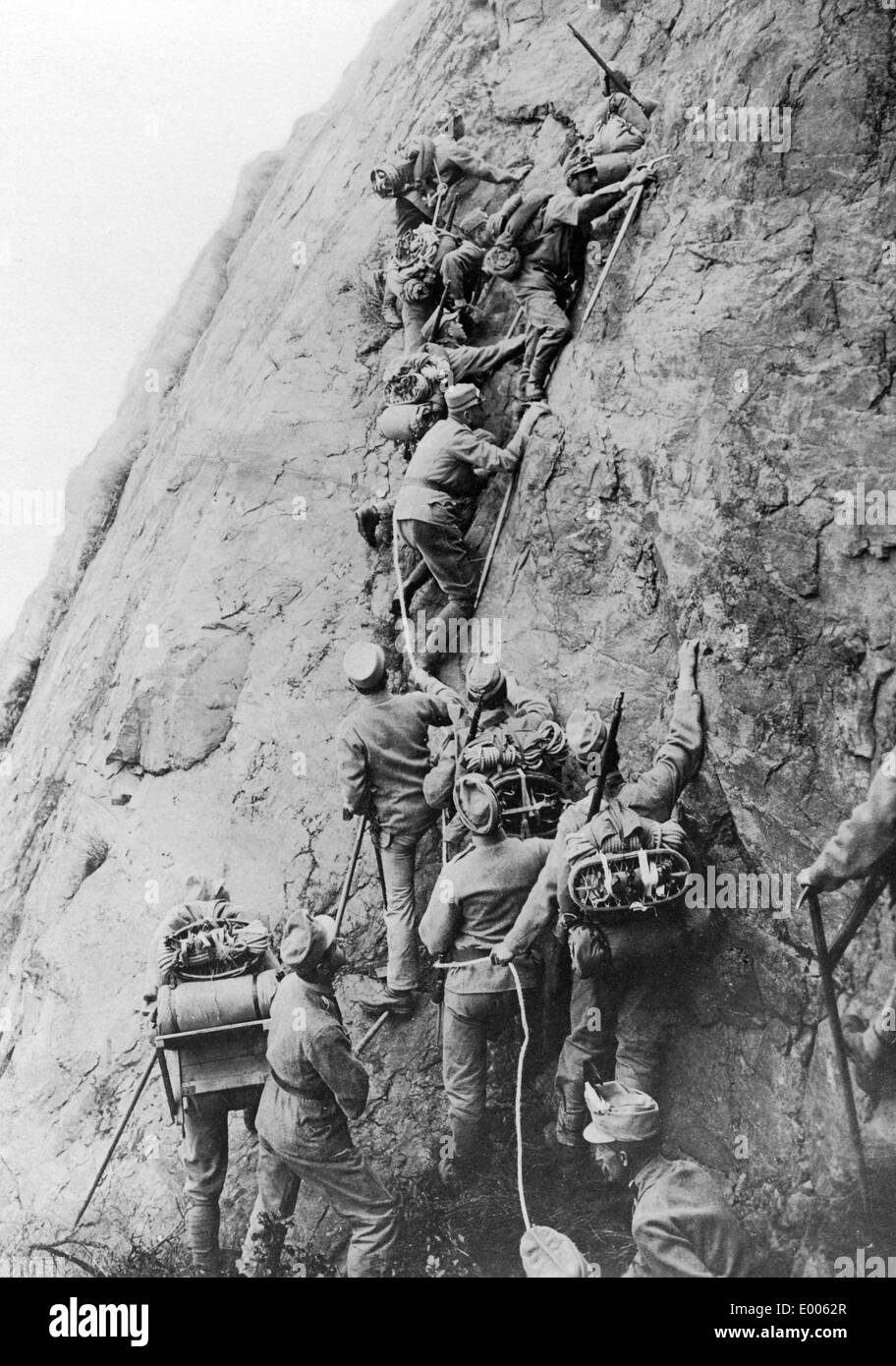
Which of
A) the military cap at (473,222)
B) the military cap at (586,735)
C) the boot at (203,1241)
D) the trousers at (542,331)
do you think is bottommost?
the boot at (203,1241)

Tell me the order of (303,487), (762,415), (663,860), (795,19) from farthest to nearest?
(303,487) < (795,19) < (762,415) < (663,860)

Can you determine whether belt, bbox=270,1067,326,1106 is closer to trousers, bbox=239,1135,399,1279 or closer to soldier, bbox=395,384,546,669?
trousers, bbox=239,1135,399,1279

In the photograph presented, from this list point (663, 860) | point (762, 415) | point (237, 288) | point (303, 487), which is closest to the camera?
point (663, 860)

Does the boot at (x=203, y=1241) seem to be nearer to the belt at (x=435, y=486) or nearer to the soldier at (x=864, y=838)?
the soldier at (x=864, y=838)

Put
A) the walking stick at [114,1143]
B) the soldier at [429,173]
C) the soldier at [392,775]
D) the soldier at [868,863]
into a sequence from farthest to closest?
1. the soldier at [429,173]
2. the soldier at [392,775]
3. the walking stick at [114,1143]
4. the soldier at [868,863]

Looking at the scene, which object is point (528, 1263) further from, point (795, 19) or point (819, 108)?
point (795, 19)

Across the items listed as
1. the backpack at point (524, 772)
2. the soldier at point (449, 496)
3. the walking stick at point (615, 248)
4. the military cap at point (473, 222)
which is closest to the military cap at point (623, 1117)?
the backpack at point (524, 772)

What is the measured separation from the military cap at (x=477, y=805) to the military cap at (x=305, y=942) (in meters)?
1.12

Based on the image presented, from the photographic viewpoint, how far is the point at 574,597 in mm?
8953

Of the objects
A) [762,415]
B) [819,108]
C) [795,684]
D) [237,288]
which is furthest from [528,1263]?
[237,288]

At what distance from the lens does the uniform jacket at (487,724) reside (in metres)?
8.68

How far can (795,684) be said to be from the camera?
781cm

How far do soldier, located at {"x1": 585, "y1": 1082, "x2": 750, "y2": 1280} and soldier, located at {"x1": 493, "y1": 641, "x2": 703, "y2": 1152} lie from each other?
201 mm
